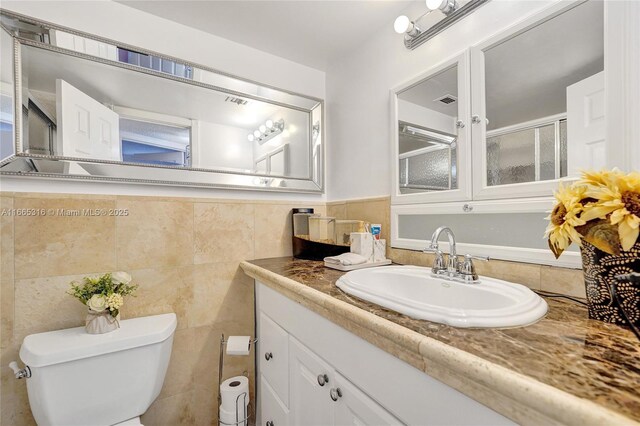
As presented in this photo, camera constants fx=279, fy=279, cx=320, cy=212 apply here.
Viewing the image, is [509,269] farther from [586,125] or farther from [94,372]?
[94,372]

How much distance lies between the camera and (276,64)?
1733mm

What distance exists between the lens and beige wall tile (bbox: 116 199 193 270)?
1.27 meters

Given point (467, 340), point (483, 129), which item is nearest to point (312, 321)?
point (467, 340)

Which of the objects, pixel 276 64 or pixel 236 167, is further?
pixel 276 64

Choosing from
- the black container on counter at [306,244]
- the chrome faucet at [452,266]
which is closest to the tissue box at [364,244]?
the black container on counter at [306,244]

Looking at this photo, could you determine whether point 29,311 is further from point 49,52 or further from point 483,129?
point 483,129

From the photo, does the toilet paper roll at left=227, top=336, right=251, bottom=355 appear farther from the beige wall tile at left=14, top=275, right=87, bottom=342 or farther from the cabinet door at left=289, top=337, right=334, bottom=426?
the beige wall tile at left=14, top=275, right=87, bottom=342

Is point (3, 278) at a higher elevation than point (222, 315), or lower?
higher

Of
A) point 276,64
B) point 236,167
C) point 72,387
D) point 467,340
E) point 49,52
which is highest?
Answer: point 276,64

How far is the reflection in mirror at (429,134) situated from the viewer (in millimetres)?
1138

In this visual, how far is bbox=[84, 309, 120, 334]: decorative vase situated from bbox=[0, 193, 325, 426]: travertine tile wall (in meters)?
0.14

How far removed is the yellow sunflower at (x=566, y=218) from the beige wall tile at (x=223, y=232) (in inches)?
52.2

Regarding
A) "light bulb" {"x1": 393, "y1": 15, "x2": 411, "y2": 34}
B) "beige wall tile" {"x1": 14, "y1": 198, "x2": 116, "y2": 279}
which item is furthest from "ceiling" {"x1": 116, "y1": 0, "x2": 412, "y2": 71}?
"beige wall tile" {"x1": 14, "y1": 198, "x2": 116, "y2": 279}

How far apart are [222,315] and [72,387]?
0.62 metres
